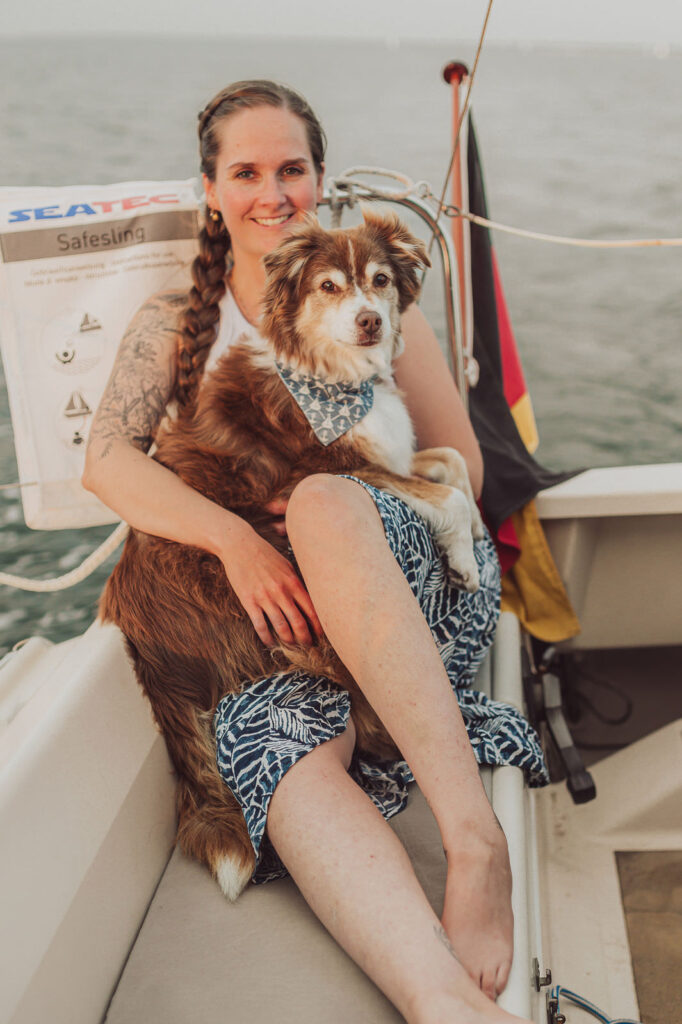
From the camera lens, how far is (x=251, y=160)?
5.28ft

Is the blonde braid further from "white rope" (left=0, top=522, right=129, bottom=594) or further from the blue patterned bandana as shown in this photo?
"white rope" (left=0, top=522, right=129, bottom=594)

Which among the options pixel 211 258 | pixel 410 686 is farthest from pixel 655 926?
pixel 211 258

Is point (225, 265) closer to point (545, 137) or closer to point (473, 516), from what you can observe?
point (473, 516)

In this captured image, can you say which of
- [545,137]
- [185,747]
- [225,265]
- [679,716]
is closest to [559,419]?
[679,716]

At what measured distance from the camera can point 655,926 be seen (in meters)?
1.61

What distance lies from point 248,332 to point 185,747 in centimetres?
79

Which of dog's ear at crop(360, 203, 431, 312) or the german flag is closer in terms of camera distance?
dog's ear at crop(360, 203, 431, 312)

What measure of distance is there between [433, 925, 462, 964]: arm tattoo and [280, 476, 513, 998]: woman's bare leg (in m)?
0.02

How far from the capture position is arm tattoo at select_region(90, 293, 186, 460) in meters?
1.66

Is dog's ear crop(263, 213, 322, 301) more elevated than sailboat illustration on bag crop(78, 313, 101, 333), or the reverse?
dog's ear crop(263, 213, 322, 301)

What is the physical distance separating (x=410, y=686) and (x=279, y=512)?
1.56 feet

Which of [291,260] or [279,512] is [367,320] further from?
[279,512]

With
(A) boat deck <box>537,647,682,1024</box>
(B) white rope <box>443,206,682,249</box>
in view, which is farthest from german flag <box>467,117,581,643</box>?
(A) boat deck <box>537,647,682,1024</box>

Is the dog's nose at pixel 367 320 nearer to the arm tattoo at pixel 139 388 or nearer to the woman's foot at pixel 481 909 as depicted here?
the arm tattoo at pixel 139 388
